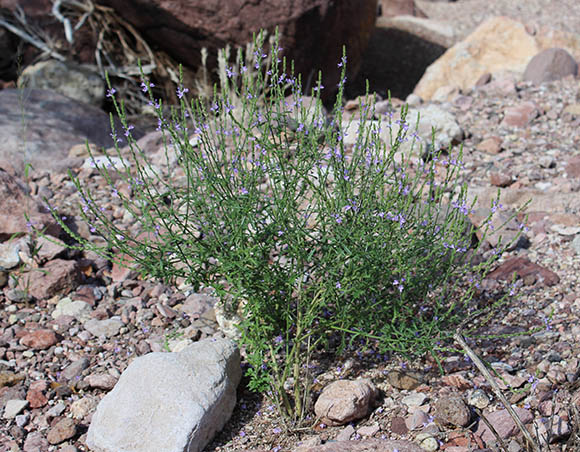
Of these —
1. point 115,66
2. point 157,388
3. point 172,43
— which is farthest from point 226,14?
point 157,388

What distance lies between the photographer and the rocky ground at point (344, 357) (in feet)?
8.89

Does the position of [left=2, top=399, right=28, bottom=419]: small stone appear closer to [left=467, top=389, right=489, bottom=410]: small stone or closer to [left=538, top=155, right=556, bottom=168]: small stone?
[left=467, top=389, right=489, bottom=410]: small stone

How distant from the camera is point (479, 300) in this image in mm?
3486

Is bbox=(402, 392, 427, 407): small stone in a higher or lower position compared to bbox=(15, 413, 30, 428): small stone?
higher

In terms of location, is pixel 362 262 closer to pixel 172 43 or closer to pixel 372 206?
pixel 372 206

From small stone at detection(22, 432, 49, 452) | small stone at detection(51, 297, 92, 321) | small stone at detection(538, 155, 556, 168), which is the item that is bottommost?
small stone at detection(22, 432, 49, 452)

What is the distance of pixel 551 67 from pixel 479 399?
405 cm

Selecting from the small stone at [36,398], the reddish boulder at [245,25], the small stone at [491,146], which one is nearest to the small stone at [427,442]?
the small stone at [36,398]

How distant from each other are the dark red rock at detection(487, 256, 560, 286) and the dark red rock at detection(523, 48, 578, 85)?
Result: 275cm

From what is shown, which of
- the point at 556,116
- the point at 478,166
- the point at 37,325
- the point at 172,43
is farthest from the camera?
the point at 172,43

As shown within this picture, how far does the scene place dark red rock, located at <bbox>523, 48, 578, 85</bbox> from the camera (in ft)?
19.4

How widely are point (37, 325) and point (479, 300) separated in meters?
2.25

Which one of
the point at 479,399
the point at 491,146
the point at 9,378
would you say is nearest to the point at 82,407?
the point at 9,378

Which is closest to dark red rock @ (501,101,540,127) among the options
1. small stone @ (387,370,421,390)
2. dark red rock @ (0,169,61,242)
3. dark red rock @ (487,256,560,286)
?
dark red rock @ (487,256,560,286)
